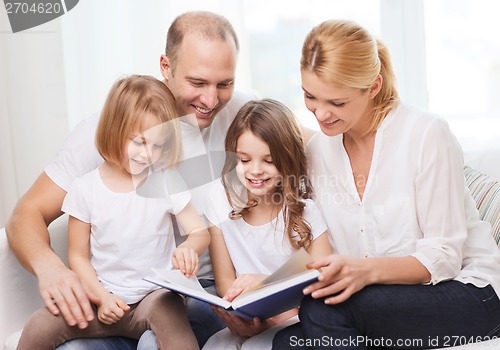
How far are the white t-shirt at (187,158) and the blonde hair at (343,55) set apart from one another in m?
0.38

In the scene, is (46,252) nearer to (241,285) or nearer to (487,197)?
(241,285)

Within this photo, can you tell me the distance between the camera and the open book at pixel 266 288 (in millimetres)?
1364

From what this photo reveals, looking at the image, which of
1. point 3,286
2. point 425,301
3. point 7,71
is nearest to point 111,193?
point 3,286

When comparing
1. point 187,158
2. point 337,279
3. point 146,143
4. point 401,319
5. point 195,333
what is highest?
point 146,143

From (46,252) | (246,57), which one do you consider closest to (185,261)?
(46,252)

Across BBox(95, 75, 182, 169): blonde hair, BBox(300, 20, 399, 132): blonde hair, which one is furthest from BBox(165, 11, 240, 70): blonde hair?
BBox(300, 20, 399, 132): blonde hair

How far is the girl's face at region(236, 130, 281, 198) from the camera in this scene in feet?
5.60

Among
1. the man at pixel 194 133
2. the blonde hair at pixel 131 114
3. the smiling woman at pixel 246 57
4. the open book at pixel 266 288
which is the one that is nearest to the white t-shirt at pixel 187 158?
the man at pixel 194 133

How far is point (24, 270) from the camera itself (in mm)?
1812

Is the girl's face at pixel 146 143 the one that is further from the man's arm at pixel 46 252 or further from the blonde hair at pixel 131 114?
the man's arm at pixel 46 252

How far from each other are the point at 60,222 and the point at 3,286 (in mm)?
230

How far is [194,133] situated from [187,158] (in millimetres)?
73

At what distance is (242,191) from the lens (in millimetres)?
1783

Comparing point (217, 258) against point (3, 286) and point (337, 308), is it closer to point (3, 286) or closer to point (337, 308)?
point (337, 308)
